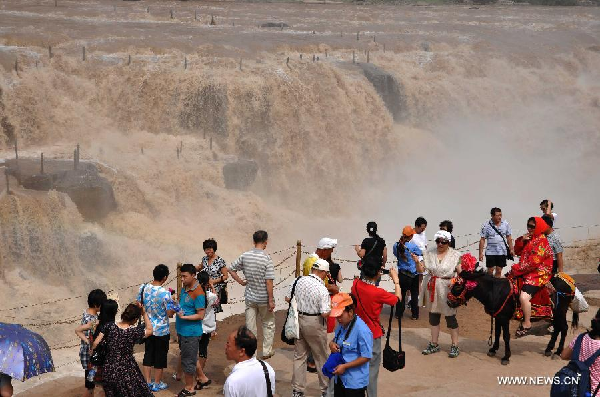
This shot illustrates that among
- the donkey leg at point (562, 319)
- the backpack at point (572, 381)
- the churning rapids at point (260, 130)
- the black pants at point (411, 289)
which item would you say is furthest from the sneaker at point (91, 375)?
the churning rapids at point (260, 130)

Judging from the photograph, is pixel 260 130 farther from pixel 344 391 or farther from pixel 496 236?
pixel 344 391

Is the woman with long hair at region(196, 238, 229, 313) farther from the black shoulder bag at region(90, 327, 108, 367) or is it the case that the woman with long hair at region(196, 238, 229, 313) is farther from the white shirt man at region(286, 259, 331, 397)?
the black shoulder bag at region(90, 327, 108, 367)

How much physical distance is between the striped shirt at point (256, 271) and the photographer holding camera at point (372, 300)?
4.40 feet

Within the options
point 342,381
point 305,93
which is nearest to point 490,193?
point 305,93

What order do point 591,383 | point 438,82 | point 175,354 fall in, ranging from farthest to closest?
point 438,82 → point 175,354 → point 591,383

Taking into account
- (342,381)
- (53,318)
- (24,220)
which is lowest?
(53,318)

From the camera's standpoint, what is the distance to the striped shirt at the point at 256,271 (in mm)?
8336

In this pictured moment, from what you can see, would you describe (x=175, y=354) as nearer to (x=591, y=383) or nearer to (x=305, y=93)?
(x=591, y=383)

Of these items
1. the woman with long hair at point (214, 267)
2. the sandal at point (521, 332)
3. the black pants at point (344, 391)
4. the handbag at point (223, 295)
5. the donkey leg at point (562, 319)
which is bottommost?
the sandal at point (521, 332)

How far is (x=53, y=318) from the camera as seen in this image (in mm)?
17141

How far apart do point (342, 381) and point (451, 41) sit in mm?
33162

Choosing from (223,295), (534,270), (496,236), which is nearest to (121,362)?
(223,295)

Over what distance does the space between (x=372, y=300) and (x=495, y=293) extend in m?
2.43

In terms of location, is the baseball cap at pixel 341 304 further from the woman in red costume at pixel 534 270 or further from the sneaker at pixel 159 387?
the woman in red costume at pixel 534 270
